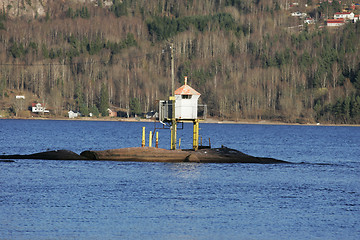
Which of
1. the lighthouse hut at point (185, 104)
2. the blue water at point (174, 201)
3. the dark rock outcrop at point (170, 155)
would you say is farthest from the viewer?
the lighthouse hut at point (185, 104)

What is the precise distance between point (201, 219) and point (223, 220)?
128 cm

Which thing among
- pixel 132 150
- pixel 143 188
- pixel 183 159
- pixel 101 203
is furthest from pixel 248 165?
pixel 101 203

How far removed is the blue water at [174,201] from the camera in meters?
32.8

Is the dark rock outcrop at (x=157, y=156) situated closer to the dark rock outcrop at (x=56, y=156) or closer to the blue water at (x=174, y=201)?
the dark rock outcrop at (x=56, y=156)

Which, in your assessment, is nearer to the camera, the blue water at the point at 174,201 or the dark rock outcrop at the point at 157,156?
the blue water at the point at 174,201

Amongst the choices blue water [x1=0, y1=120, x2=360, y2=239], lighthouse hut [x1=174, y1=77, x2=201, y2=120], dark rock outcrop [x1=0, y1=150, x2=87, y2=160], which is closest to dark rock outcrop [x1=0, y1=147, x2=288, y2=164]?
dark rock outcrop [x1=0, y1=150, x2=87, y2=160]

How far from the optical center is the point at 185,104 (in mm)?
64812

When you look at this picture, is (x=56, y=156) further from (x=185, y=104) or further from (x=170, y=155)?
(x=185, y=104)

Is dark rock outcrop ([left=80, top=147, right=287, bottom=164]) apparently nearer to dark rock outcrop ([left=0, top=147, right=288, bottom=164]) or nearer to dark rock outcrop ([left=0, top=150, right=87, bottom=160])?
dark rock outcrop ([left=0, top=147, right=288, bottom=164])

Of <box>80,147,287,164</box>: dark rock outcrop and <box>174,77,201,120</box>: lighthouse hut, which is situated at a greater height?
<box>174,77,201,120</box>: lighthouse hut

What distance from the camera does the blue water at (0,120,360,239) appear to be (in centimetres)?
3281

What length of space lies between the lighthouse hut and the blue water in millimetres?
5154

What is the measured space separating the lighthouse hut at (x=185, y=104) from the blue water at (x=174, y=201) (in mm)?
5154

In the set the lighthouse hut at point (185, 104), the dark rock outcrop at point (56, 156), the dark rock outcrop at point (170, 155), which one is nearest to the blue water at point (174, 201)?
the dark rock outcrop at point (170, 155)
